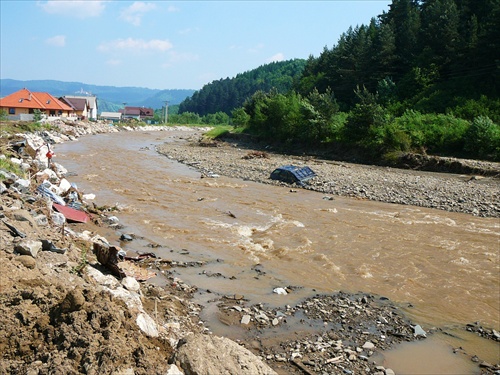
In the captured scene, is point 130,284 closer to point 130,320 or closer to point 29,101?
point 130,320

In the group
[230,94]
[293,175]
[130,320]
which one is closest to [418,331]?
[130,320]

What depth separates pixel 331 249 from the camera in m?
13.0

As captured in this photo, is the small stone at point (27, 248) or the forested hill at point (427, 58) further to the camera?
the forested hill at point (427, 58)

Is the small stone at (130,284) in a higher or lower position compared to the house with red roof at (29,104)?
lower

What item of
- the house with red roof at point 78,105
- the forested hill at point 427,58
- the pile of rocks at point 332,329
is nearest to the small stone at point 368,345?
the pile of rocks at point 332,329

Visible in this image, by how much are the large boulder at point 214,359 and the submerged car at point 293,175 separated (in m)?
19.3

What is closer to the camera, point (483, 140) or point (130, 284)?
point (130, 284)

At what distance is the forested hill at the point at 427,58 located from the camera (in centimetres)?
4050

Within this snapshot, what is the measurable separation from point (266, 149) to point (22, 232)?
128 ft

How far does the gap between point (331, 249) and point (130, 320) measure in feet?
28.2

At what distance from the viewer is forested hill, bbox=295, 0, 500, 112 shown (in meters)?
40.5

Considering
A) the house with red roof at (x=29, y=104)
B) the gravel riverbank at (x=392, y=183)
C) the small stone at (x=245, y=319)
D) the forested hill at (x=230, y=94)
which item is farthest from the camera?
the forested hill at (x=230, y=94)

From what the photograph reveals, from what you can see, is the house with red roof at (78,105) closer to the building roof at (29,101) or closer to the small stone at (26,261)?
the building roof at (29,101)

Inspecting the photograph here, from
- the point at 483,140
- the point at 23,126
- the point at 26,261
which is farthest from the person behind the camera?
the point at 23,126
